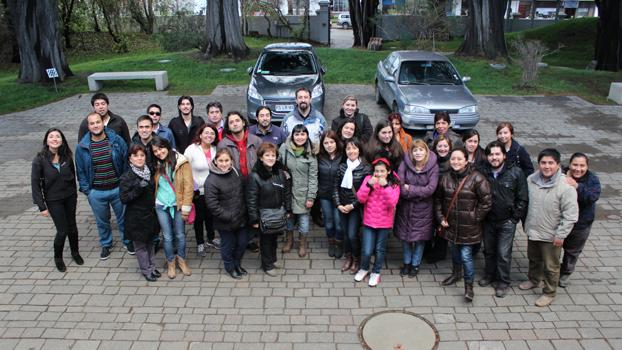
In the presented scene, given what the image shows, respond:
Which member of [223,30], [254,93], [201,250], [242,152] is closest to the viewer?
[242,152]

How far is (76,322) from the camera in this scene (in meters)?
4.89

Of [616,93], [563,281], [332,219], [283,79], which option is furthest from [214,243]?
[616,93]

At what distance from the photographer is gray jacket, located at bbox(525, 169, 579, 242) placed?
15.3ft

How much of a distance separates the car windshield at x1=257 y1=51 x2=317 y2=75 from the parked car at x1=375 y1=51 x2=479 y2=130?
6.45 feet

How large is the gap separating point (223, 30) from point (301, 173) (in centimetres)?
1541

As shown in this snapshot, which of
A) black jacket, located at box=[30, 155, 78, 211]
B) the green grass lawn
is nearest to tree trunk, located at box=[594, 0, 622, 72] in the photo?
the green grass lawn

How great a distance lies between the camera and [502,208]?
4949mm

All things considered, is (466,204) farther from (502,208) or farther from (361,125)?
(361,125)

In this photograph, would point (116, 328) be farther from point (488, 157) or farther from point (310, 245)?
point (488, 157)

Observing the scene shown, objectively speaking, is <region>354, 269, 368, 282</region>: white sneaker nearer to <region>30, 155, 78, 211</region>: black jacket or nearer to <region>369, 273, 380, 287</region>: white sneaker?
<region>369, 273, 380, 287</region>: white sneaker

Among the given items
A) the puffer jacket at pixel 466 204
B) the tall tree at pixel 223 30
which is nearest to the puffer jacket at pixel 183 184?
the puffer jacket at pixel 466 204

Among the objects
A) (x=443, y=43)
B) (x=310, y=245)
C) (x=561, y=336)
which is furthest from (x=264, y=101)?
(x=443, y=43)

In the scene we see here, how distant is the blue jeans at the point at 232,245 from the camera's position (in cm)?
544

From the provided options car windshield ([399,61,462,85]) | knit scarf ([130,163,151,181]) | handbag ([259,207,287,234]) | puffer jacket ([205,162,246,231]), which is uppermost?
car windshield ([399,61,462,85])
